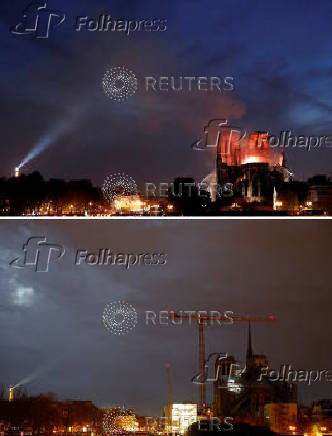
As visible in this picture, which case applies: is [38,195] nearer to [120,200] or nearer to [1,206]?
[1,206]

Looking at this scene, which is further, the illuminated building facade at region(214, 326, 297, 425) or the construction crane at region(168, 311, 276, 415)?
the illuminated building facade at region(214, 326, 297, 425)

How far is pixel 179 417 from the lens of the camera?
88.6 feet

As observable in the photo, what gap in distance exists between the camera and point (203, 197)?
18.7m

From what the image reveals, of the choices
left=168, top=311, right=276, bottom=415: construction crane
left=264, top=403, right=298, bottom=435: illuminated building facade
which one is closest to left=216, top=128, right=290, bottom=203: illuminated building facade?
left=168, top=311, right=276, bottom=415: construction crane

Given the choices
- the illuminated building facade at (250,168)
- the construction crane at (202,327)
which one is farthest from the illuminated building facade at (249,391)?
the illuminated building facade at (250,168)

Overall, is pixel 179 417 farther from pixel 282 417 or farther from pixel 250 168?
pixel 250 168

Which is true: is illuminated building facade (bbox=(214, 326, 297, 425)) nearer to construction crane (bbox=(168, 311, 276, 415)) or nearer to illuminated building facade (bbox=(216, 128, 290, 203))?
construction crane (bbox=(168, 311, 276, 415))

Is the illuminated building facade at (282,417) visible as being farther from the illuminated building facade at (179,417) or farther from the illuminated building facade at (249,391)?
the illuminated building facade at (179,417)

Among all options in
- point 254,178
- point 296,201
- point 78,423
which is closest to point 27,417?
point 78,423

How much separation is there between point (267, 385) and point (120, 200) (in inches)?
991

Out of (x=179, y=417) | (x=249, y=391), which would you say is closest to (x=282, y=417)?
(x=179, y=417)

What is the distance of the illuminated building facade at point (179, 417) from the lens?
26.6 meters

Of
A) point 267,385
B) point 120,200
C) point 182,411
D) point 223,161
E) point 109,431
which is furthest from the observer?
point 267,385

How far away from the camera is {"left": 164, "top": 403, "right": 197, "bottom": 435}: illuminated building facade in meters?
26.6
